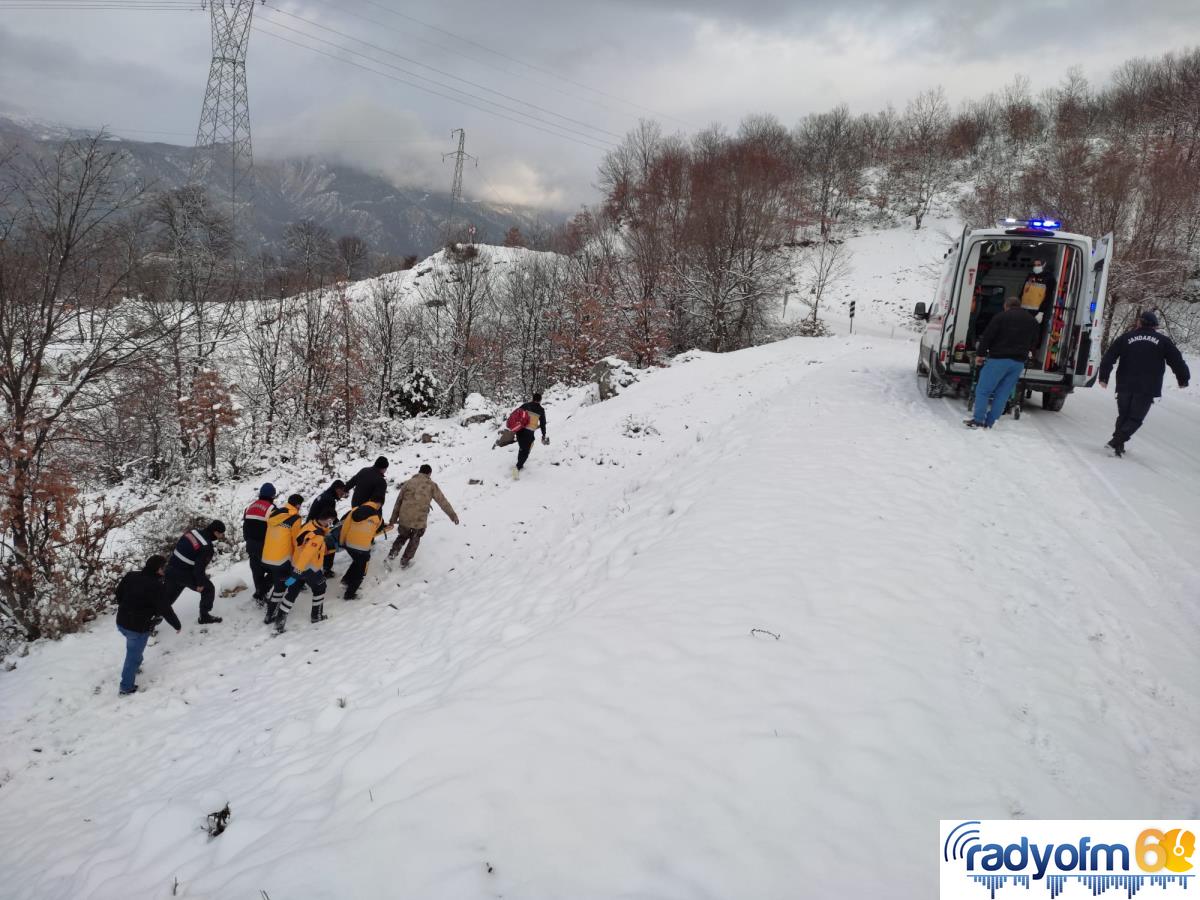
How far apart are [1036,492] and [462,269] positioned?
34.4 m

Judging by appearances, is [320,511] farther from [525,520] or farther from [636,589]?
[636,589]

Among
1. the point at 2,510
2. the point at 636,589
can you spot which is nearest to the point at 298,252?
the point at 2,510

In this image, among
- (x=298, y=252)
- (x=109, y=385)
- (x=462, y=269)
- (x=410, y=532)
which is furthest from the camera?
(x=462, y=269)

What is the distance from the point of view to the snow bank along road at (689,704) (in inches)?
109

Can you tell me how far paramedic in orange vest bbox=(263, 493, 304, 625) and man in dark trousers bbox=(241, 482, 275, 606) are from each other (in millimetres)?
261

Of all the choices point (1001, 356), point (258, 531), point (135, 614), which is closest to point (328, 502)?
point (258, 531)

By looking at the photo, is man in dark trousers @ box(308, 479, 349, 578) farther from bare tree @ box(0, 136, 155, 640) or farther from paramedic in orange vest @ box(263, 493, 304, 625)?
bare tree @ box(0, 136, 155, 640)

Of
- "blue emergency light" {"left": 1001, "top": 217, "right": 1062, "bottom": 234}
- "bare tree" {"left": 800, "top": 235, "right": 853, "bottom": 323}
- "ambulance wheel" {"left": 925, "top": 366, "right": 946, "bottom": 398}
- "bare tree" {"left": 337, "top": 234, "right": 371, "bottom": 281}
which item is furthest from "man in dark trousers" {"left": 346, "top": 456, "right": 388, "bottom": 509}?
"bare tree" {"left": 800, "top": 235, "right": 853, "bottom": 323}

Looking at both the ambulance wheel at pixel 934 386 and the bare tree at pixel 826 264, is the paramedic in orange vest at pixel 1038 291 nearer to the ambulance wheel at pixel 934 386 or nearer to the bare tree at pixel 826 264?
the ambulance wheel at pixel 934 386

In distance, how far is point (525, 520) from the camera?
10.8m

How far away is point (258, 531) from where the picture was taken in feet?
26.3

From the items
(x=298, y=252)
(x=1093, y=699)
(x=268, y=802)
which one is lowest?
(x=268, y=802)

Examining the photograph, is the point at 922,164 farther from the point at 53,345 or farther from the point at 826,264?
the point at 53,345

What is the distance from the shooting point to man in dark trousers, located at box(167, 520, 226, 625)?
7.36 m
